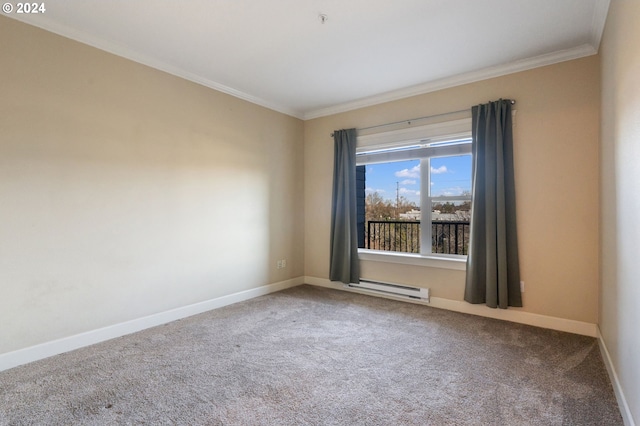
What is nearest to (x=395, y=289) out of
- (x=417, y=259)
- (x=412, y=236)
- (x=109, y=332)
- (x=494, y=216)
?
(x=417, y=259)

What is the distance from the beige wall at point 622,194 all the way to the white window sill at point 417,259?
1235 mm

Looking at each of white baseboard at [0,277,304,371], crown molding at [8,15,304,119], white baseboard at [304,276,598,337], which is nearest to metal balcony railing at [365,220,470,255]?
white baseboard at [304,276,598,337]

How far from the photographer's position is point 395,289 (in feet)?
12.8

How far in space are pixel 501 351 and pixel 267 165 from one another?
3.33 m

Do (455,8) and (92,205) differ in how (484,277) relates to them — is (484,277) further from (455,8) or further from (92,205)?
(92,205)

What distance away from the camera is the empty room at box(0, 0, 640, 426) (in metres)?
1.89

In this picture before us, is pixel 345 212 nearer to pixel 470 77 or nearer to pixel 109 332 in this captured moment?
pixel 470 77

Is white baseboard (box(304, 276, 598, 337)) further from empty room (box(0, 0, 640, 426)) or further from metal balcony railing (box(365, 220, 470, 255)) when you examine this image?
metal balcony railing (box(365, 220, 470, 255))

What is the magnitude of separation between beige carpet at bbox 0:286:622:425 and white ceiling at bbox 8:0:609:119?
2584 millimetres

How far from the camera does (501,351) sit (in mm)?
2480

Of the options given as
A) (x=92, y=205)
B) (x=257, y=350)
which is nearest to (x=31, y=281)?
(x=92, y=205)

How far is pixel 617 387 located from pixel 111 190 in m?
3.99

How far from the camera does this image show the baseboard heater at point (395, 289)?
368 cm

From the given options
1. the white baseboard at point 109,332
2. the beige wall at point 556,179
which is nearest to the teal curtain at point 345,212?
the white baseboard at point 109,332
